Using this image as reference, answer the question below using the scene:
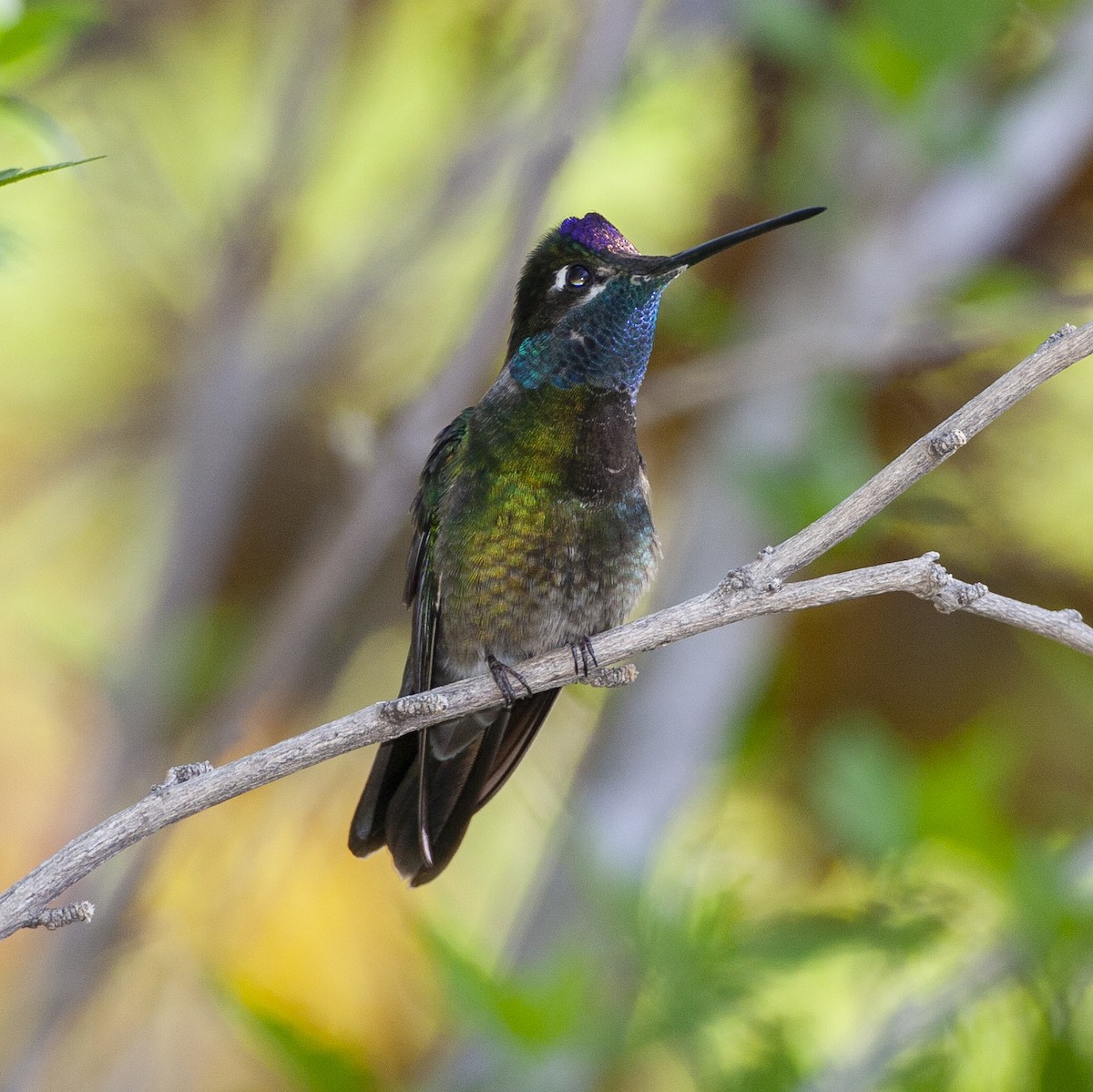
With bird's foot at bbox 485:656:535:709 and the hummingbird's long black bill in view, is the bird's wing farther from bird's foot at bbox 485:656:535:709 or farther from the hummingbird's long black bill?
the hummingbird's long black bill

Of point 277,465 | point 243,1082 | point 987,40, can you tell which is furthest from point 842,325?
point 243,1082

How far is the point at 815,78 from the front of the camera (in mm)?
4098

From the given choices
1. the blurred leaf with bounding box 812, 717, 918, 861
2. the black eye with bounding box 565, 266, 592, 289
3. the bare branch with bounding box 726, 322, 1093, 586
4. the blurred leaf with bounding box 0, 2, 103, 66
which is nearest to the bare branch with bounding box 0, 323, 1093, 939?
the bare branch with bounding box 726, 322, 1093, 586

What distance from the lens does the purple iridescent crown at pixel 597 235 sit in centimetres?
268

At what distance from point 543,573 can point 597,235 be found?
2.29 ft

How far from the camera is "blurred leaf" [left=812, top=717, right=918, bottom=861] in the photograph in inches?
119

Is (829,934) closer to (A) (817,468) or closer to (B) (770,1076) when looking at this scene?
(B) (770,1076)

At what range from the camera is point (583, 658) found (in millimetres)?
2475

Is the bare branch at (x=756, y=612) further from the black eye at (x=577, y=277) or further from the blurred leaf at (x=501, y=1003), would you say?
the black eye at (x=577, y=277)

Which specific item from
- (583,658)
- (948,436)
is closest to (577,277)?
(583,658)

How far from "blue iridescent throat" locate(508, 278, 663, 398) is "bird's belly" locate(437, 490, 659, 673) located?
252 mm

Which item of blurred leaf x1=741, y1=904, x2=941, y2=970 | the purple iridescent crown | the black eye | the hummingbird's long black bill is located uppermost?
the hummingbird's long black bill

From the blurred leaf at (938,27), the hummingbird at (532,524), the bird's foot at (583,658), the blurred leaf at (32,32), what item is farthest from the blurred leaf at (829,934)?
the blurred leaf at (32,32)

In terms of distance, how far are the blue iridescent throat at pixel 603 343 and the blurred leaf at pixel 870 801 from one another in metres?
1.04
